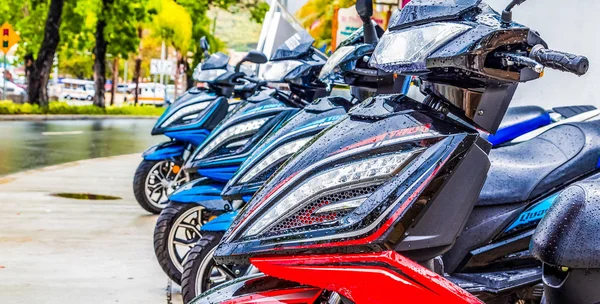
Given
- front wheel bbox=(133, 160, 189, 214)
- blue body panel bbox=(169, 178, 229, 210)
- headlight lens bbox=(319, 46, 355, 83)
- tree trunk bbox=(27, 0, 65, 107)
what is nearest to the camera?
headlight lens bbox=(319, 46, 355, 83)

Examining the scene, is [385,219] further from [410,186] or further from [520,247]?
[520,247]

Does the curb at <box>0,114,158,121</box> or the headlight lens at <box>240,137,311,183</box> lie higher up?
the headlight lens at <box>240,137,311,183</box>

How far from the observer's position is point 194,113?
8445mm

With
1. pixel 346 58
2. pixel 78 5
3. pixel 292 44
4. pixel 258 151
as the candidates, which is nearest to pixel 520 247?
pixel 346 58

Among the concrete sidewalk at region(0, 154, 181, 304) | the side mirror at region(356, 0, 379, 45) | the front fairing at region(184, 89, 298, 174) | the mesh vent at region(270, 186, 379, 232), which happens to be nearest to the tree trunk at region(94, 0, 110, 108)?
the concrete sidewalk at region(0, 154, 181, 304)

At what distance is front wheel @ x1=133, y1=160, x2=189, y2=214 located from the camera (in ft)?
28.9

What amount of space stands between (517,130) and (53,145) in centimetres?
1465

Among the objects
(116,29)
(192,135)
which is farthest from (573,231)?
(116,29)

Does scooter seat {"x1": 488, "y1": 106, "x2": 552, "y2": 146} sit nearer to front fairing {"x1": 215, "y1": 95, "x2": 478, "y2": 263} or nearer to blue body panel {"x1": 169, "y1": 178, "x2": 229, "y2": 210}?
front fairing {"x1": 215, "y1": 95, "x2": 478, "y2": 263}

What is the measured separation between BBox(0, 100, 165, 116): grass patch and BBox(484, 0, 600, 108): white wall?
76.0 feet

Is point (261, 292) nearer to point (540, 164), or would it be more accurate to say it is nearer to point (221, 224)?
point (540, 164)

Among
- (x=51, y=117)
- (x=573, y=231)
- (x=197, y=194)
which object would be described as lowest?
(x=51, y=117)

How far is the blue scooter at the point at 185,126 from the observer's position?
26.9 feet

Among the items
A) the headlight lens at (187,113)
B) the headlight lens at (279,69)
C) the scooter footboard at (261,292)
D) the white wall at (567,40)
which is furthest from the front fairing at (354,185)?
the headlight lens at (187,113)
